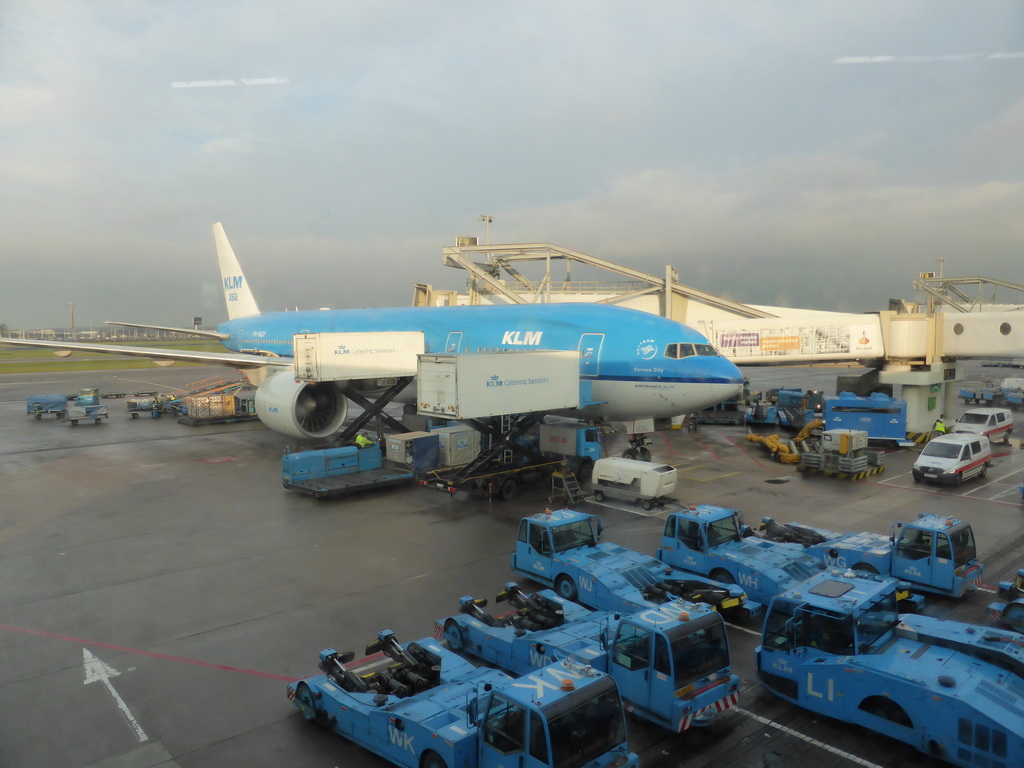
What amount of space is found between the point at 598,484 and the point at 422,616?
9745 millimetres

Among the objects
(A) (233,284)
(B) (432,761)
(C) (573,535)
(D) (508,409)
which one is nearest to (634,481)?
(D) (508,409)

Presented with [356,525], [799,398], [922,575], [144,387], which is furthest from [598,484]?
[144,387]

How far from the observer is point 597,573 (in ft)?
39.5

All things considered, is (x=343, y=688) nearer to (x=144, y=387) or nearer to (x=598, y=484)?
(x=598, y=484)

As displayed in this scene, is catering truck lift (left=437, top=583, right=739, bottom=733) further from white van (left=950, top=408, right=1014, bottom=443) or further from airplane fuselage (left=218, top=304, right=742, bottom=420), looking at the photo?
white van (left=950, top=408, right=1014, bottom=443)

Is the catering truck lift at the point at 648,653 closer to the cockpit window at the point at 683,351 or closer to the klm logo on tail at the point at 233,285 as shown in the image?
the cockpit window at the point at 683,351

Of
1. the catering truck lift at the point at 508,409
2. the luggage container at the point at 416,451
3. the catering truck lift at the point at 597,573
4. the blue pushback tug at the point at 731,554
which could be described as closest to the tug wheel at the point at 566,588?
the catering truck lift at the point at 597,573

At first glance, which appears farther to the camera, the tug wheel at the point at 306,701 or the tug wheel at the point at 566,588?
the tug wheel at the point at 566,588

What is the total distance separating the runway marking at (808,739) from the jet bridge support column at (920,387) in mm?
27321

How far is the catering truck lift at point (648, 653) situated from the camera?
8.37 metres

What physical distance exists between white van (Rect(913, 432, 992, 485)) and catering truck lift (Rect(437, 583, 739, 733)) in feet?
56.7

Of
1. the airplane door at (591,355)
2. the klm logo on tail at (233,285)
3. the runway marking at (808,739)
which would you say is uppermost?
the klm logo on tail at (233,285)

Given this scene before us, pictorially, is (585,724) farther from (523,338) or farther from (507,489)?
(523,338)

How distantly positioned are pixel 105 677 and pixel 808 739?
33.0 ft
